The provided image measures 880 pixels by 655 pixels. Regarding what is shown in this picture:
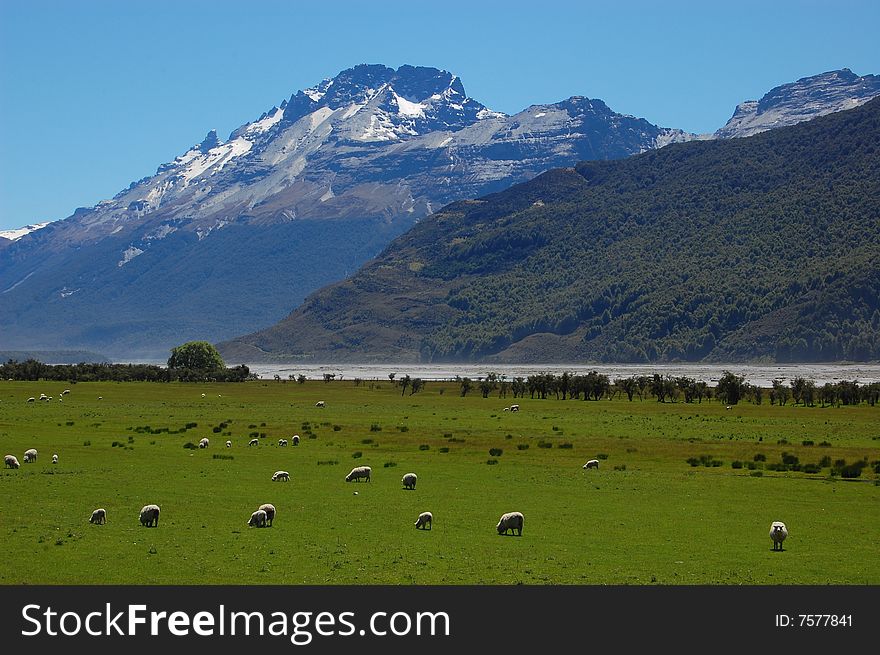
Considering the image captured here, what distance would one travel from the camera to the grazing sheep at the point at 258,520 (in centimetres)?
3700

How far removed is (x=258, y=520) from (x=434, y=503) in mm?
8906

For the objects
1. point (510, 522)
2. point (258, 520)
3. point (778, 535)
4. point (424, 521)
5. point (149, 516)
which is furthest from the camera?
point (424, 521)

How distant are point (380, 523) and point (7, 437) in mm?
38864

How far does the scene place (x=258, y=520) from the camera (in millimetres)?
37062

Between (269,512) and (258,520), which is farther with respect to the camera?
(269,512)

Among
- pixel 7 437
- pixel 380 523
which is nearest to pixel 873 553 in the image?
pixel 380 523

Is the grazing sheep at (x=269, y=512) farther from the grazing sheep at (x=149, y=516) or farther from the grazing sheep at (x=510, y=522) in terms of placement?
the grazing sheep at (x=510, y=522)

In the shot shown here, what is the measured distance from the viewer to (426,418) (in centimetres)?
10025

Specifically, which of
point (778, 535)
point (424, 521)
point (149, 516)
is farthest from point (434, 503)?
point (778, 535)

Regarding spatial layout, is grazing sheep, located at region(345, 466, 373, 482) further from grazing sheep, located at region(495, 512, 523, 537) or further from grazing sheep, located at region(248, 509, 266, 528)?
grazing sheep, located at region(495, 512, 523, 537)

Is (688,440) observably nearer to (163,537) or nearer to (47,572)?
(163,537)

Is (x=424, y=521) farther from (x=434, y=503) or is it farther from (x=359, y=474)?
(x=359, y=474)

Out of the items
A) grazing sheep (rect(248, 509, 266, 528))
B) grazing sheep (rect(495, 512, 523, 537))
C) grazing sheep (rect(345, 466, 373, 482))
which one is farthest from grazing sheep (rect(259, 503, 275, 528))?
grazing sheep (rect(345, 466, 373, 482))

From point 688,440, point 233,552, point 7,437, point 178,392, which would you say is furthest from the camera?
point 178,392
